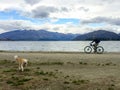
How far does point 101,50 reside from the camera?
43.0m

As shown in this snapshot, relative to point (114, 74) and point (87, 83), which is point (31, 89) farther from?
point (114, 74)

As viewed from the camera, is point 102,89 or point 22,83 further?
point 22,83

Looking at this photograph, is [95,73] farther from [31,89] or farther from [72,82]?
[31,89]

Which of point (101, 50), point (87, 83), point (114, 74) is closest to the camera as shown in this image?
point (87, 83)

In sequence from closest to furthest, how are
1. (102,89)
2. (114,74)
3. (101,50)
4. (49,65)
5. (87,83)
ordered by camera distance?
(102,89) → (87,83) → (114,74) → (49,65) → (101,50)

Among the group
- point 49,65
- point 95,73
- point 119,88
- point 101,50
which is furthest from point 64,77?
point 101,50

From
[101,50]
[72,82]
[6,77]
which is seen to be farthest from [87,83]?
[101,50]

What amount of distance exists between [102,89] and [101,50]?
27367 mm

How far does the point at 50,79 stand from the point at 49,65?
726 cm

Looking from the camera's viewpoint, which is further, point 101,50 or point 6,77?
Result: point 101,50

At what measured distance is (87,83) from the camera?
1708 cm

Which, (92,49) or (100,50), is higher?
(92,49)

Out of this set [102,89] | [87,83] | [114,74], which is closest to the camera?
[102,89]

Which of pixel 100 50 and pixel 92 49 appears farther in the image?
pixel 92 49
